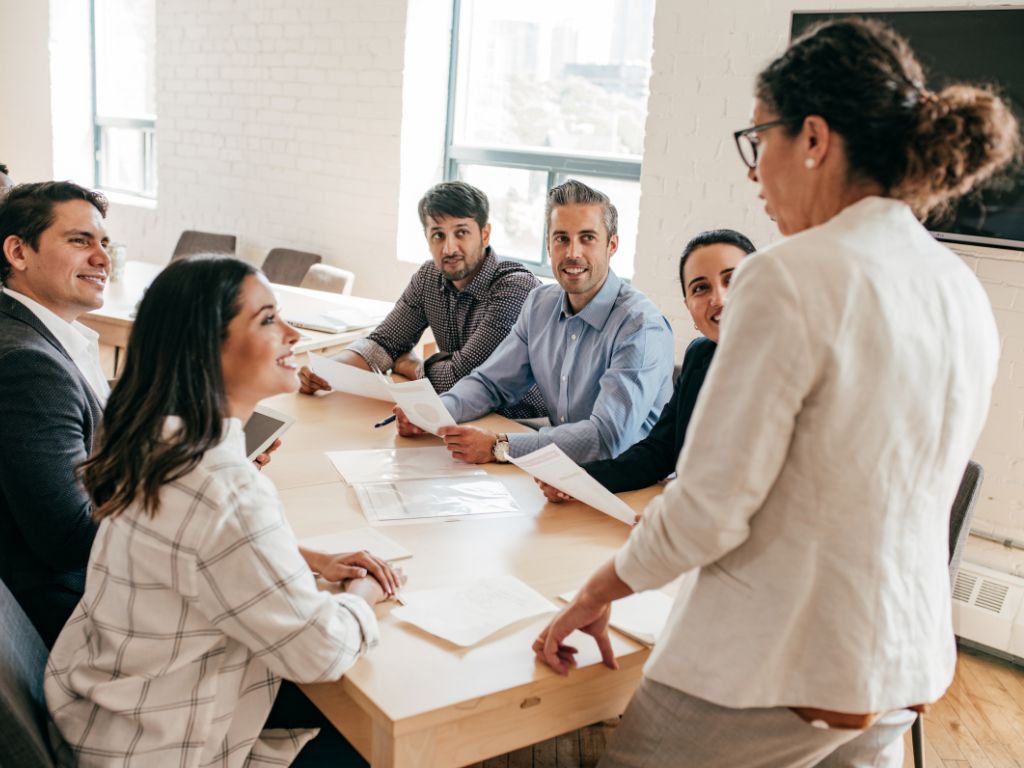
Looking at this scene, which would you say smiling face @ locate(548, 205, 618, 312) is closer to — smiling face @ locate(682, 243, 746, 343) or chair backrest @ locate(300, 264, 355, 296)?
smiling face @ locate(682, 243, 746, 343)

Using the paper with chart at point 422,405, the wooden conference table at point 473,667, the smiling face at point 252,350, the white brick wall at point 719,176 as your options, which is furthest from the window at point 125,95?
the smiling face at point 252,350

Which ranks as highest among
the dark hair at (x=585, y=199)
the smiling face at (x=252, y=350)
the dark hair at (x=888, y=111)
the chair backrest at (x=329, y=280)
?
the dark hair at (x=888, y=111)

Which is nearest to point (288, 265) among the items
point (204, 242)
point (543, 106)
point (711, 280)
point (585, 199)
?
point (204, 242)

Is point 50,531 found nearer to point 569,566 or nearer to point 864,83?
point 569,566

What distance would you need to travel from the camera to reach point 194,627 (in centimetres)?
117

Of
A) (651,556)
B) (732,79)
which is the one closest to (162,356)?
(651,556)

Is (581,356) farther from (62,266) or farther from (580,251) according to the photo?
(62,266)

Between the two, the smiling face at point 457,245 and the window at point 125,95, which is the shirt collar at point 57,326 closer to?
the smiling face at point 457,245

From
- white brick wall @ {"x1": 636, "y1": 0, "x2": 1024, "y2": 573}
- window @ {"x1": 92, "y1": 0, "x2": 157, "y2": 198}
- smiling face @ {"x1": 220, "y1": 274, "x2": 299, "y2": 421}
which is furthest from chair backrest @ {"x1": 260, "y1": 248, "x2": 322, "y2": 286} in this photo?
smiling face @ {"x1": 220, "y1": 274, "x2": 299, "y2": 421}

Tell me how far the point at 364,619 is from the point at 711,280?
1.14 meters

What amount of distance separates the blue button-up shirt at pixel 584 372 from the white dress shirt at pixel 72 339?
89 cm

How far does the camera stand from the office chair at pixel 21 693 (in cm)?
108

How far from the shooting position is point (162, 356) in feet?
3.95

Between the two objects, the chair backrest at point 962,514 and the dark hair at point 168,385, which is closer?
the dark hair at point 168,385
